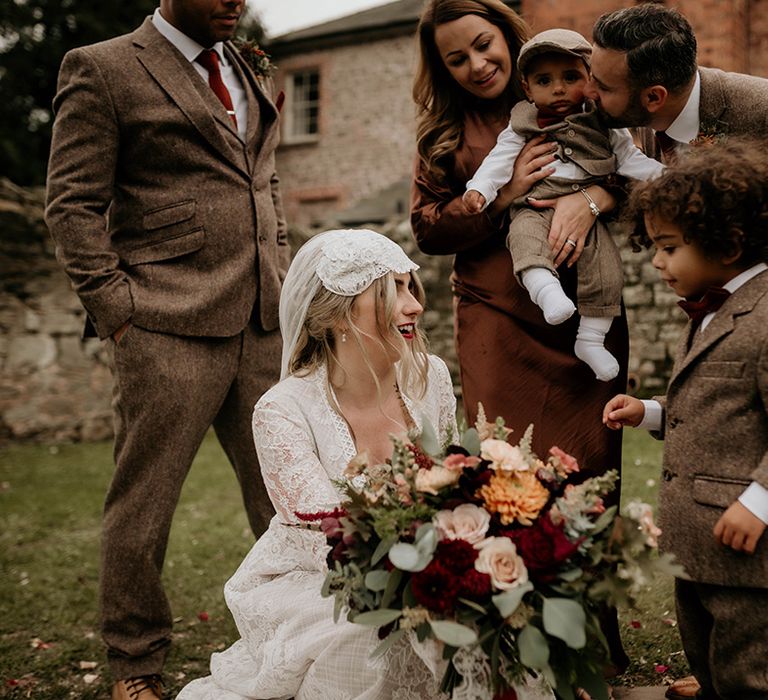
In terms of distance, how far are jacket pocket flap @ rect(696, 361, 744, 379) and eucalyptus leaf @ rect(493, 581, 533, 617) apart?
84 cm

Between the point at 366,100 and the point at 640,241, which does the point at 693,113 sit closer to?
the point at 640,241

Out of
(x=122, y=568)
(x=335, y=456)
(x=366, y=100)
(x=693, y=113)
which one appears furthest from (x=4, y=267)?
(x=366, y=100)

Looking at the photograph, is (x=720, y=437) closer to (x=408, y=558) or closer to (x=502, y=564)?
(x=502, y=564)

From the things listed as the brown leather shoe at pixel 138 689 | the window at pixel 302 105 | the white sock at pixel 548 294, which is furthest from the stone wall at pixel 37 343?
the window at pixel 302 105

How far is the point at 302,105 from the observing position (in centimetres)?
2184

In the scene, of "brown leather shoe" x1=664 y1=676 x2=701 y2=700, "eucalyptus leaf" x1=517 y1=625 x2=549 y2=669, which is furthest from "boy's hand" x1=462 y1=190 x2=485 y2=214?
"brown leather shoe" x1=664 y1=676 x2=701 y2=700

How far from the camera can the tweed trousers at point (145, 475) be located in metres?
3.32

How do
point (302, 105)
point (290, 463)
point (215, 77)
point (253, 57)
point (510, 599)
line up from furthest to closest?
point (302, 105) → point (253, 57) → point (215, 77) → point (290, 463) → point (510, 599)

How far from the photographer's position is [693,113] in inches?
102

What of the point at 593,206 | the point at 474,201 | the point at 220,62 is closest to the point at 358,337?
the point at 474,201

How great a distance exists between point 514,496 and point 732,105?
4.58 feet

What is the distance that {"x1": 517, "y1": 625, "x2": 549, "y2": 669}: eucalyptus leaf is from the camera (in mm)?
1903

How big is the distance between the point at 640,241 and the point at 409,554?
1313 millimetres

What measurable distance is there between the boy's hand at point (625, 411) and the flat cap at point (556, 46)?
110cm
